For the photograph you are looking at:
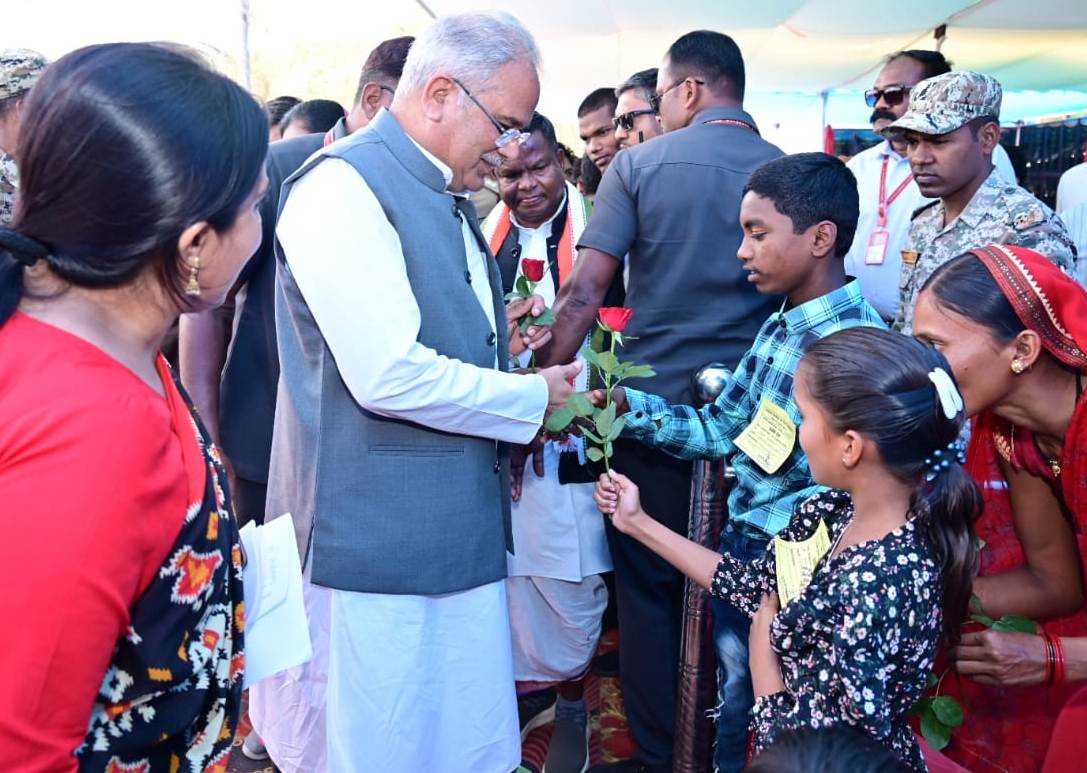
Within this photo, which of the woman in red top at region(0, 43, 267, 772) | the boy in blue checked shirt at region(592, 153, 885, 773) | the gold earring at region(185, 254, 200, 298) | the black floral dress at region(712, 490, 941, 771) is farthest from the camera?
the boy in blue checked shirt at region(592, 153, 885, 773)

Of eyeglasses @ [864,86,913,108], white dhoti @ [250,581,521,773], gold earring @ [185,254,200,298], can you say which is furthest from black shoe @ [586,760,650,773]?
eyeglasses @ [864,86,913,108]

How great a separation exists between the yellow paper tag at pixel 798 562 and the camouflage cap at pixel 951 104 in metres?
1.81

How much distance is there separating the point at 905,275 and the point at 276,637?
2789mm

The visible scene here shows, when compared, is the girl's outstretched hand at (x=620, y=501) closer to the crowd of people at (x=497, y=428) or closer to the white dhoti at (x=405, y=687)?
the crowd of people at (x=497, y=428)

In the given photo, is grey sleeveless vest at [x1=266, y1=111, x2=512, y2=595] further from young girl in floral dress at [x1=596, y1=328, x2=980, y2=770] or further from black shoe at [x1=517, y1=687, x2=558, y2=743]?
black shoe at [x1=517, y1=687, x2=558, y2=743]

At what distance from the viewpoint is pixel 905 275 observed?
10.9 ft

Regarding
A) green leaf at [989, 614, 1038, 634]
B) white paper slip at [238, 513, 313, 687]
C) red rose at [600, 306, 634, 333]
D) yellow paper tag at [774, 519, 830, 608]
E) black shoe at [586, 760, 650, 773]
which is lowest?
black shoe at [586, 760, 650, 773]

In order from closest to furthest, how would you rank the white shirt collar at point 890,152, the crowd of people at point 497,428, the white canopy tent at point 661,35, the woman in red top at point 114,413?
1. the woman in red top at point 114,413
2. the crowd of people at point 497,428
3. the white shirt collar at point 890,152
4. the white canopy tent at point 661,35

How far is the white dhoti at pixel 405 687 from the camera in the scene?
2027 mm

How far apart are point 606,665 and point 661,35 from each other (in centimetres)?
693

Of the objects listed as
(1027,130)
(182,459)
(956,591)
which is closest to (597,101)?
(956,591)

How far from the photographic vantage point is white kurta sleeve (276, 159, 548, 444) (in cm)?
180

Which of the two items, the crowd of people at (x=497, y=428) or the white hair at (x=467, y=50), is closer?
the crowd of people at (x=497, y=428)

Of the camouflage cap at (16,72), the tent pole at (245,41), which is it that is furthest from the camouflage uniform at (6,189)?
the tent pole at (245,41)
